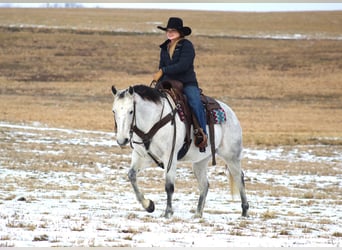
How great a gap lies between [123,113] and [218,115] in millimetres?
2306

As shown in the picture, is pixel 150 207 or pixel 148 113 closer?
pixel 148 113

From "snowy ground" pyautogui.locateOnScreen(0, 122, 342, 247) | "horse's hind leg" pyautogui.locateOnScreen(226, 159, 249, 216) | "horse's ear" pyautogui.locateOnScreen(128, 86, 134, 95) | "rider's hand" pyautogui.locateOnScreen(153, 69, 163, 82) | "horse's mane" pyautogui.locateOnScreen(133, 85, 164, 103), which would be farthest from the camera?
"horse's hind leg" pyautogui.locateOnScreen(226, 159, 249, 216)

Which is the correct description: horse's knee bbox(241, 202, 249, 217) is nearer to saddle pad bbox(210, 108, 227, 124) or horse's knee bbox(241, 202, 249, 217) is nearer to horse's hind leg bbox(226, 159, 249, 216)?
horse's hind leg bbox(226, 159, 249, 216)

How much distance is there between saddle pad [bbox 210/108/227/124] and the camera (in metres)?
11.4

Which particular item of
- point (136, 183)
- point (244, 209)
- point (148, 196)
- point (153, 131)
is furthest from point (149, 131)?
point (148, 196)

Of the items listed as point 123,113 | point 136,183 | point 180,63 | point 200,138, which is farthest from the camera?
point 200,138

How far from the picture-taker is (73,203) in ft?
40.0

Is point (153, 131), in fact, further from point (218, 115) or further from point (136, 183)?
point (218, 115)

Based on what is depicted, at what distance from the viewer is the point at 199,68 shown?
216 ft

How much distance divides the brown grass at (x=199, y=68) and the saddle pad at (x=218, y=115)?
62.7 ft

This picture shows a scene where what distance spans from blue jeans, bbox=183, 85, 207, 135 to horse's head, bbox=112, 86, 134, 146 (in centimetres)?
128

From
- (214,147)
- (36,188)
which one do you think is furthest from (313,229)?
(36,188)

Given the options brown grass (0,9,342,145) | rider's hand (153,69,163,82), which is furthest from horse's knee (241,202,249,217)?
brown grass (0,9,342,145)

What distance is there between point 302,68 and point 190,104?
57232 mm
